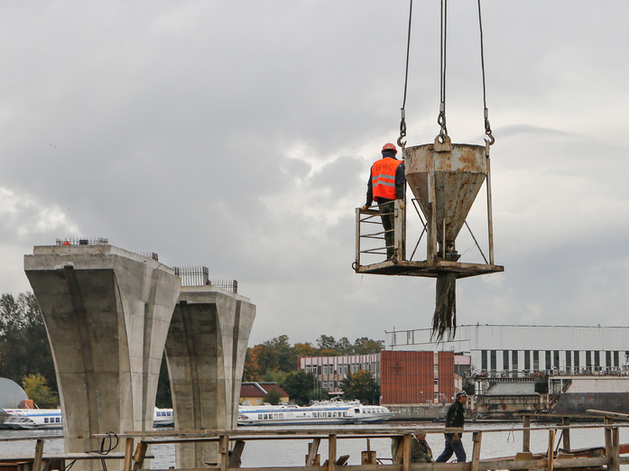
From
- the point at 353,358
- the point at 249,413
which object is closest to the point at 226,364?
the point at 249,413

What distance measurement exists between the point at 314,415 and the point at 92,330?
100 metres

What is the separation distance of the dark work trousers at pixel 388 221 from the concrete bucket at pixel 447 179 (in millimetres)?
681

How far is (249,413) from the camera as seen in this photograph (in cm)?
12794

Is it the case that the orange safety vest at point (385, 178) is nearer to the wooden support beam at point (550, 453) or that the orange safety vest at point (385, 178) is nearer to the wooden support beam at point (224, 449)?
the wooden support beam at point (550, 453)

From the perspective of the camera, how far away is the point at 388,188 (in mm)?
17938

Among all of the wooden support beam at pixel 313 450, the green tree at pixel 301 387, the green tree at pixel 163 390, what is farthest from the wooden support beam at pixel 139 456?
the green tree at pixel 301 387

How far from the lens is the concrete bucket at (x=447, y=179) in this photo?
1775 centimetres

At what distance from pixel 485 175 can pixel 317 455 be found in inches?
264

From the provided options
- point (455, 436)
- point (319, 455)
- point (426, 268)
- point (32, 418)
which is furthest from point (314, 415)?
point (319, 455)

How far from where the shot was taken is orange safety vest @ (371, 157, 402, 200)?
1791 centimetres

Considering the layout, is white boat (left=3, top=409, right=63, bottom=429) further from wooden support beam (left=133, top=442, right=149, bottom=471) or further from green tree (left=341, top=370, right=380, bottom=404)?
wooden support beam (left=133, top=442, right=149, bottom=471)

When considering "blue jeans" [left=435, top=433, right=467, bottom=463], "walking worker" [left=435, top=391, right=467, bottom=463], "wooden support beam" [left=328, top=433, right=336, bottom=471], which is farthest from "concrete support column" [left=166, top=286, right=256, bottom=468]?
"wooden support beam" [left=328, top=433, right=336, bottom=471]

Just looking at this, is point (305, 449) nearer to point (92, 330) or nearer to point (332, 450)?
point (92, 330)

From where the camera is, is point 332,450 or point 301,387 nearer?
point 332,450
